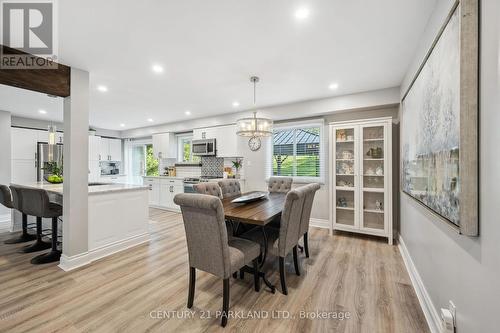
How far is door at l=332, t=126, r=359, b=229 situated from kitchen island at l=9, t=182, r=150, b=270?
10.9 ft

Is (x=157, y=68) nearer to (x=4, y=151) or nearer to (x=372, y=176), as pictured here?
(x=372, y=176)

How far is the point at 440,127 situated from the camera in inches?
54.7

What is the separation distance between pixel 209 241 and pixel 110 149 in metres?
7.00

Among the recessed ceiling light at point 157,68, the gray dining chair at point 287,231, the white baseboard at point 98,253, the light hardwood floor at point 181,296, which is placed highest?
the recessed ceiling light at point 157,68

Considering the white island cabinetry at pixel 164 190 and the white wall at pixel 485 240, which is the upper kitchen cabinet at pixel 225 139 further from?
the white wall at pixel 485 240

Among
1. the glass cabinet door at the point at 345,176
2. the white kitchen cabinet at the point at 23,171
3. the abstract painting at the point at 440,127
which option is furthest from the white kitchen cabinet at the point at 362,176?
the white kitchen cabinet at the point at 23,171

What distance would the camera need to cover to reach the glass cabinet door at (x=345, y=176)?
12.2ft

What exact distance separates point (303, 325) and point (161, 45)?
9.55ft

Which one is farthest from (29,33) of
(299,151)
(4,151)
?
(4,151)

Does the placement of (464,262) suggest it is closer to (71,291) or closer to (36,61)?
(71,291)

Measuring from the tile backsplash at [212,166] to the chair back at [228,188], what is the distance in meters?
1.90

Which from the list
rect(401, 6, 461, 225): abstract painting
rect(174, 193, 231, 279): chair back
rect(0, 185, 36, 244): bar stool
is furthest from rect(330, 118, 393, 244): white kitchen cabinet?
rect(0, 185, 36, 244): bar stool

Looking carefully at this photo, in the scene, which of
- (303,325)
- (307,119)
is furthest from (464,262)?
(307,119)

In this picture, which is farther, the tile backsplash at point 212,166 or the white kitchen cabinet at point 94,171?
the white kitchen cabinet at point 94,171
